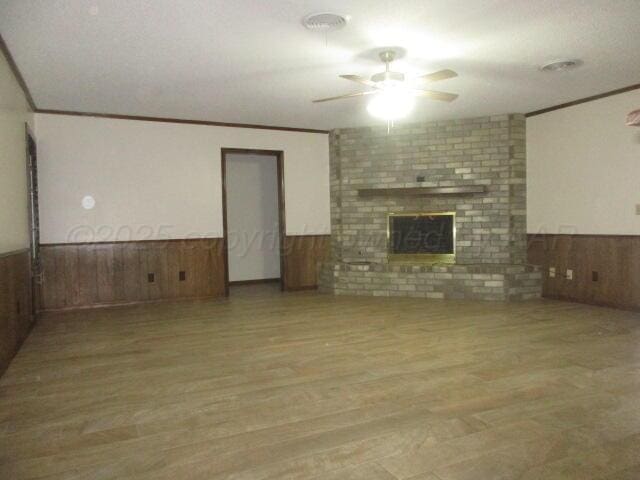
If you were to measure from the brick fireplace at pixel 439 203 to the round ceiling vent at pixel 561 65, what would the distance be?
1.80 metres

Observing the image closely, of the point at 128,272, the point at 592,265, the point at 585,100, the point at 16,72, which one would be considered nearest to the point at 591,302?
the point at 592,265

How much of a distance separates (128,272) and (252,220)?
2.46 metres

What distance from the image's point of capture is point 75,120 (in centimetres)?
551

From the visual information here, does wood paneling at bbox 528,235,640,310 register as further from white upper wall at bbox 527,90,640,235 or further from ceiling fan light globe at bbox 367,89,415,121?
ceiling fan light globe at bbox 367,89,415,121

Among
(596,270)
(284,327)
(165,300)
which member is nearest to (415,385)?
(284,327)

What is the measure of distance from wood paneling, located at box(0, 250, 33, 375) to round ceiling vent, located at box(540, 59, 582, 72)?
468 cm

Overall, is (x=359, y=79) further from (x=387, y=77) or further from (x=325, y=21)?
(x=325, y=21)

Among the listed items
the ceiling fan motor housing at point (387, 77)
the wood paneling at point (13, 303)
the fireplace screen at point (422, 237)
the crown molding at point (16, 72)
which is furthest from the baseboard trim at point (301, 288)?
the crown molding at point (16, 72)

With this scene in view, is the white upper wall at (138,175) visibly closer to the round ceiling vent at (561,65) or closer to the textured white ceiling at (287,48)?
the textured white ceiling at (287,48)

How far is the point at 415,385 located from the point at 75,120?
5.04 meters

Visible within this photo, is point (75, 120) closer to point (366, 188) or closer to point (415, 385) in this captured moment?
point (366, 188)

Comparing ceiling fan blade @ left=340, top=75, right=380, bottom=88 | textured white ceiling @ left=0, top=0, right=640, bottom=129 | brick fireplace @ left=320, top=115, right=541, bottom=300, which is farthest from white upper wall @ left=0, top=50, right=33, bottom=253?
brick fireplace @ left=320, top=115, right=541, bottom=300

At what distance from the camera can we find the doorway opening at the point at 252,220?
756 cm

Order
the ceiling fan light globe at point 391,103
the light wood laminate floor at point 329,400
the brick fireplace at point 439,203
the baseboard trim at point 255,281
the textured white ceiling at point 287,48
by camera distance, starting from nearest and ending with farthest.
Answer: the light wood laminate floor at point 329,400, the textured white ceiling at point 287,48, the ceiling fan light globe at point 391,103, the brick fireplace at point 439,203, the baseboard trim at point 255,281
